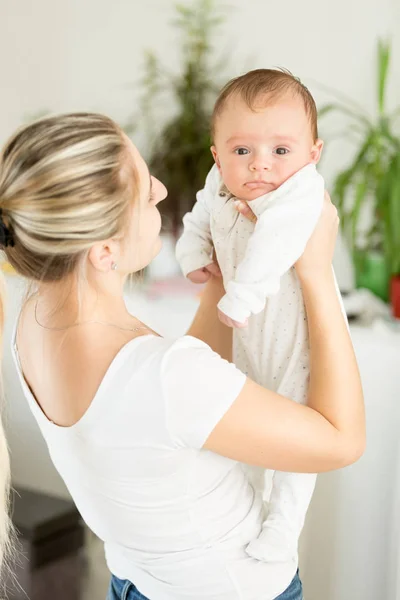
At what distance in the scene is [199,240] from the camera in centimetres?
124

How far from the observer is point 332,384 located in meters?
0.98

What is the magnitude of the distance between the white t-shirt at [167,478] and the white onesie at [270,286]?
0.05 m

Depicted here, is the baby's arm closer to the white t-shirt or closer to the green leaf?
the white t-shirt

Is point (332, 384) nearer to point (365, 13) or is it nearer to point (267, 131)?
point (267, 131)

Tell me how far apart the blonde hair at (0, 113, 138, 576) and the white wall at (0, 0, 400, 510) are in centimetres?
166

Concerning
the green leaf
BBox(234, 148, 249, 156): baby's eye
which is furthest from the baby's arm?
the green leaf

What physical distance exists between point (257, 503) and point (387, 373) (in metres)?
0.81

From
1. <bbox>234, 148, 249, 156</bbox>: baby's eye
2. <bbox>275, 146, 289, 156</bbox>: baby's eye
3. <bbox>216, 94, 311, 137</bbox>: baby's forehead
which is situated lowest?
<bbox>234, 148, 249, 156</bbox>: baby's eye

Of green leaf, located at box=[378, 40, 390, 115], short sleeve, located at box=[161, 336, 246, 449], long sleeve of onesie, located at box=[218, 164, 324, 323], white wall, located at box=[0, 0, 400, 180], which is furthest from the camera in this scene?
white wall, located at box=[0, 0, 400, 180]

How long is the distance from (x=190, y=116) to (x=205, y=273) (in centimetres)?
169

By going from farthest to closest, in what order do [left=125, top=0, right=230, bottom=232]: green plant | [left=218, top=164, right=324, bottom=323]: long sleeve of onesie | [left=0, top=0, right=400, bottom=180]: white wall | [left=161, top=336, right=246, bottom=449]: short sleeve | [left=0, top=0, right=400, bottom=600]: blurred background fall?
[left=125, top=0, right=230, bottom=232]: green plant < [left=0, top=0, right=400, bottom=180]: white wall < [left=0, top=0, right=400, bottom=600]: blurred background < [left=218, top=164, right=324, bottom=323]: long sleeve of onesie < [left=161, top=336, right=246, bottom=449]: short sleeve

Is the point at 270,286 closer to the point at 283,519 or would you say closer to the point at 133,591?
the point at 283,519

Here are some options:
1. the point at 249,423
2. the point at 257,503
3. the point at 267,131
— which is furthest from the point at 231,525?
the point at 267,131

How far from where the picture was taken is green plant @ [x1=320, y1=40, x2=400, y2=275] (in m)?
2.10
